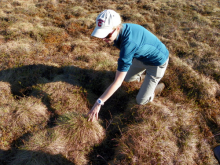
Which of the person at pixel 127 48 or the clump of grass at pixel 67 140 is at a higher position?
the person at pixel 127 48

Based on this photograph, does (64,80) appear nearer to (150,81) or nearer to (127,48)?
(150,81)

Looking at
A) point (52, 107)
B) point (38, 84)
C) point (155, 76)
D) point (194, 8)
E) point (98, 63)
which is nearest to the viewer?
point (155, 76)

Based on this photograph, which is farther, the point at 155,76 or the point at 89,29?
the point at 89,29

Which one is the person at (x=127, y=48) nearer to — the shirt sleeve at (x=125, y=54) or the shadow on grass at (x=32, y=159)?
the shirt sleeve at (x=125, y=54)

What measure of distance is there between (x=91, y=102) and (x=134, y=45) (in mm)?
2151

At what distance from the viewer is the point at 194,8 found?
9836mm

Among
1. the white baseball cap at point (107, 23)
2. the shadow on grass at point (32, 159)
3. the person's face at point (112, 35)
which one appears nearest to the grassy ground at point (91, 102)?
the shadow on grass at point (32, 159)

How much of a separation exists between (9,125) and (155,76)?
11.9ft

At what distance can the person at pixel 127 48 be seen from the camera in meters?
2.16

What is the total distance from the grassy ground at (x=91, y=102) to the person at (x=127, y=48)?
741 mm

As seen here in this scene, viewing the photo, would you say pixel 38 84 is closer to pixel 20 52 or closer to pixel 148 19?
pixel 20 52

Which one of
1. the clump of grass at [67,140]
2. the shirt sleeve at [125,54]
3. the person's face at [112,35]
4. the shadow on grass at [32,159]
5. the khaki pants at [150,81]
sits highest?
the person's face at [112,35]

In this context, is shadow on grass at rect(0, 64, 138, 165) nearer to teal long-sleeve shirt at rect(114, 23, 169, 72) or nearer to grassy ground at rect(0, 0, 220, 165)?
grassy ground at rect(0, 0, 220, 165)

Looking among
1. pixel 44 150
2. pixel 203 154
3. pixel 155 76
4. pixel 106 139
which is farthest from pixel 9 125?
pixel 203 154
